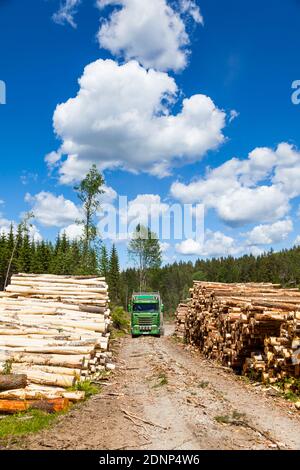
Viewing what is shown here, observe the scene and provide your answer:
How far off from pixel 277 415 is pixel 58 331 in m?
7.77

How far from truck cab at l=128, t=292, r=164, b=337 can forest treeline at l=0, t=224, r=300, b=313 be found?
1433 centimetres

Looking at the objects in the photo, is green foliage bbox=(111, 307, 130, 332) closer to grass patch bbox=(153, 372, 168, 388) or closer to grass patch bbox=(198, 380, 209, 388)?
grass patch bbox=(153, 372, 168, 388)

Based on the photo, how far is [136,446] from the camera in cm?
598

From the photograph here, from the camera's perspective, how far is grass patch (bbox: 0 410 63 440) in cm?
695

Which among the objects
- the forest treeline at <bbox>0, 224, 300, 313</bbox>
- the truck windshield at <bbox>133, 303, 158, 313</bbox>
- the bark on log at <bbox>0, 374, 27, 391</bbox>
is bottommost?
the bark on log at <bbox>0, 374, 27, 391</bbox>

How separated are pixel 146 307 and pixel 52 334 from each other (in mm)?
14074

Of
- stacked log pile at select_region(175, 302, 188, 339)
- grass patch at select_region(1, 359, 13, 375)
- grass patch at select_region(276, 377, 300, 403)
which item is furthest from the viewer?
stacked log pile at select_region(175, 302, 188, 339)

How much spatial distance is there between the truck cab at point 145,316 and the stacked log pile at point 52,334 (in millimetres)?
6679

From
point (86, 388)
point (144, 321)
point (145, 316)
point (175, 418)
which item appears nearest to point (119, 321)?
point (144, 321)

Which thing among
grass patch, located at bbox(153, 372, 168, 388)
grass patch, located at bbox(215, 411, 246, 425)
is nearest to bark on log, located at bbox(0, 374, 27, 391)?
grass patch, located at bbox(153, 372, 168, 388)

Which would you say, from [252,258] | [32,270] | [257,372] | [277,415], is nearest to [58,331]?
[257,372]

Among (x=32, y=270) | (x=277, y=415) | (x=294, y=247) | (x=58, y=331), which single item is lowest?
(x=277, y=415)

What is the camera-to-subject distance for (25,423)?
751 cm
